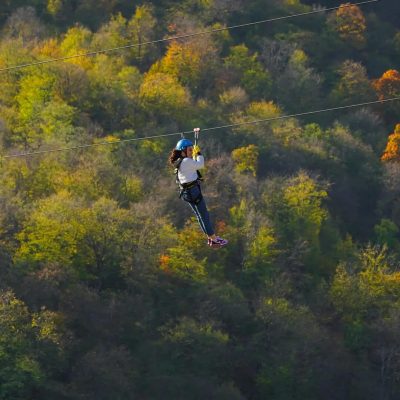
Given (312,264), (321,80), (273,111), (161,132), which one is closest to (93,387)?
(312,264)

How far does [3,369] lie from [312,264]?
23.2 metres

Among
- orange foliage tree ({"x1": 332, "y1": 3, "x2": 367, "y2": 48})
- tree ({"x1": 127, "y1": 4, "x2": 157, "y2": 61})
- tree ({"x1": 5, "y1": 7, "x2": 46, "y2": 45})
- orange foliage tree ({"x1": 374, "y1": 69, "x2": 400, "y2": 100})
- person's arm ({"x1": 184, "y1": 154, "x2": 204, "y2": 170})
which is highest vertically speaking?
tree ({"x1": 5, "y1": 7, "x2": 46, "y2": 45})

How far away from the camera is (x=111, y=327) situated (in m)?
48.6

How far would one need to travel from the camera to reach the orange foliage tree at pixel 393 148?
72.4 m

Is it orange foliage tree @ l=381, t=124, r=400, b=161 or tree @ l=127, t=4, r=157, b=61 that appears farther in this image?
tree @ l=127, t=4, r=157, b=61

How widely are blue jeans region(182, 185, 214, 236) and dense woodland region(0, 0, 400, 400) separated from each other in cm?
2590

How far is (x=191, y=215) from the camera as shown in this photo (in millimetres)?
57844

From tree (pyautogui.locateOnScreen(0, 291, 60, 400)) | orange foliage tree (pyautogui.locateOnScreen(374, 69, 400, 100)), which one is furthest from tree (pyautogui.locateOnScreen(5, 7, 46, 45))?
tree (pyautogui.locateOnScreen(0, 291, 60, 400))

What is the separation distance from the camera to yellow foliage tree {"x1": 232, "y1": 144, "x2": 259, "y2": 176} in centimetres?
6556

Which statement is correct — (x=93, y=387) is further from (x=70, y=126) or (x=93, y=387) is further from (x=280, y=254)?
(x=70, y=126)

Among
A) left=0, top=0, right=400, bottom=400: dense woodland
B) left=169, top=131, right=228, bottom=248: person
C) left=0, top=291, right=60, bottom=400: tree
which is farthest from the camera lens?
left=0, top=0, right=400, bottom=400: dense woodland

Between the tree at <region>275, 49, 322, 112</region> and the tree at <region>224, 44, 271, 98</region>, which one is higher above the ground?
the tree at <region>224, 44, 271, 98</region>

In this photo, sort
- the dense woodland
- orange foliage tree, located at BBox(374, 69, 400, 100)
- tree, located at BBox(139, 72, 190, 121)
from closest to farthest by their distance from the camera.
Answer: the dense woodland, tree, located at BBox(139, 72, 190, 121), orange foliage tree, located at BBox(374, 69, 400, 100)

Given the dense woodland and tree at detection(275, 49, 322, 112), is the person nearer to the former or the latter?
the dense woodland
